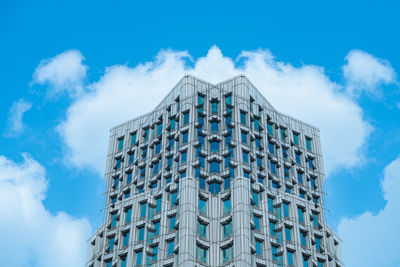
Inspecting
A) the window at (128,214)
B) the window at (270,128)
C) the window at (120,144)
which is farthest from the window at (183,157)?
the window at (120,144)

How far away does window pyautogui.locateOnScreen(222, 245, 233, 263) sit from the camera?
339ft

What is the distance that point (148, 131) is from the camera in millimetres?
129000

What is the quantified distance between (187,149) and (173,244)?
1717 centimetres

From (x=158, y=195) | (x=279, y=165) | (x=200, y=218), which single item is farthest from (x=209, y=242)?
(x=279, y=165)

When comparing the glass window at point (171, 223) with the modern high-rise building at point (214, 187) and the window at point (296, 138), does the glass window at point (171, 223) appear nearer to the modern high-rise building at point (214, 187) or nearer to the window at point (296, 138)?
the modern high-rise building at point (214, 187)

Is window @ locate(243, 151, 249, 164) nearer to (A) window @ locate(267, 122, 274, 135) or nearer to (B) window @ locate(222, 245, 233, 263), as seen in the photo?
(A) window @ locate(267, 122, 274, 135)

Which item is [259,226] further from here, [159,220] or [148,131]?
[148,131]

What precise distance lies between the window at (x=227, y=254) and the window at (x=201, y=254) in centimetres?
262

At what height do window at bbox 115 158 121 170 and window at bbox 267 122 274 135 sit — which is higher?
window at bbox 267 122 274 135

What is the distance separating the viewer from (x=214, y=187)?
369 ft

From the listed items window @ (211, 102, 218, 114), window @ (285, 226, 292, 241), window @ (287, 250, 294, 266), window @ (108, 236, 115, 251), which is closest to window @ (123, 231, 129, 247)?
window @ (108, 236, 115, 251)

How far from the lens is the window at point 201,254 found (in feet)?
339

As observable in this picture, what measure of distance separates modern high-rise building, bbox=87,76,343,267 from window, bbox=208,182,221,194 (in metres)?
0.16

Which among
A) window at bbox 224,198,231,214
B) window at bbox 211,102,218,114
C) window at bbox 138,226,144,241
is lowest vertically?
window at bbox 138,226,144,241
